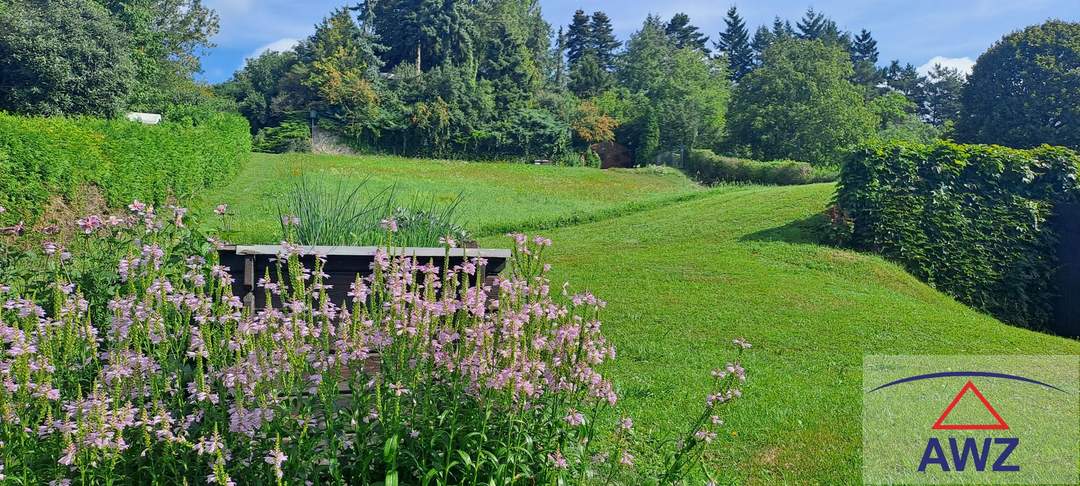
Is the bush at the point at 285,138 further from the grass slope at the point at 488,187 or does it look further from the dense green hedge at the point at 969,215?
the dense green hedge at the point at 969,215

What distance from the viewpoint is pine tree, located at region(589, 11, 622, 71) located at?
61.8 m

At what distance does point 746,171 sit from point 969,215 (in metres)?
17.4

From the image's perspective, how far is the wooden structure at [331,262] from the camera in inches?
161

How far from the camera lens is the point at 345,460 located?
2469 millimetres

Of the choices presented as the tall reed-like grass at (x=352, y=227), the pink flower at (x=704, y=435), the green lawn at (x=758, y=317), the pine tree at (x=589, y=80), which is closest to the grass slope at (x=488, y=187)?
the green lawn at (x=758, y=317)

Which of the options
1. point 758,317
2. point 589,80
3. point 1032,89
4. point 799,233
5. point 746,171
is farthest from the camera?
point 589,80

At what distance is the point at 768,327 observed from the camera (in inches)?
261

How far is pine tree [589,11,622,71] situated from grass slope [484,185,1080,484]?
173 feet

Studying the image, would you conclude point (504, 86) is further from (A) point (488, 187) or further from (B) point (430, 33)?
(A) point (488, 187)

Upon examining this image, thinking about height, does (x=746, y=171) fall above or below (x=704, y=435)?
above

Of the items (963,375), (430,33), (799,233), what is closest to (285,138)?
(430,33)

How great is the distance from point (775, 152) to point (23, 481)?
32617mm

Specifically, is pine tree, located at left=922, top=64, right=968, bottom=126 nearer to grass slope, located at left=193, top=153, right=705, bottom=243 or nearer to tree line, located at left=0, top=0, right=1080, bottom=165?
tree line, located at left=0, top=0, right=1080, bottom=165

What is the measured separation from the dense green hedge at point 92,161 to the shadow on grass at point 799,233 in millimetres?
7993
